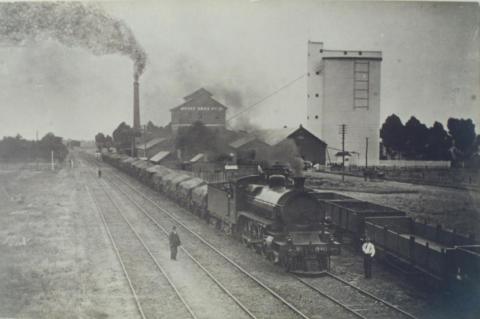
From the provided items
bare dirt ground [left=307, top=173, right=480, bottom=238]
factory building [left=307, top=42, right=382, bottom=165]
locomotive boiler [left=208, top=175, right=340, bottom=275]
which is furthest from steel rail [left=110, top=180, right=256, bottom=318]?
bare dirt ground [left=307, top=173, right=480, bottom=238]

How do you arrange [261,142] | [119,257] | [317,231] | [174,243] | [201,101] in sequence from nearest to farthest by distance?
[317,231]
[174,243]
[119,257]
[201,101]
[261,142]

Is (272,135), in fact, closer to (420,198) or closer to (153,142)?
(153,142)

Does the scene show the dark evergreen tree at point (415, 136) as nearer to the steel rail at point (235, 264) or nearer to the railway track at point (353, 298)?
the railway track at point (353, 298)

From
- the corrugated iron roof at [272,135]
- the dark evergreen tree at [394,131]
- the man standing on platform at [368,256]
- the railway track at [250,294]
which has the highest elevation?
the dark evergreen tree at [394,131]

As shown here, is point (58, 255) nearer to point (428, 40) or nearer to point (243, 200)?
point (243, 200)

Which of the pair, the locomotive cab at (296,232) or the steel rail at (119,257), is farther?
the locomotive cab at (296,232)

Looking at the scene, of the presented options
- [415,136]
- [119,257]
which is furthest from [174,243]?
[415,136]

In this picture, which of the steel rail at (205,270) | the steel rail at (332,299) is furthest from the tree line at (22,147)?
the steel rail at (332,299)
